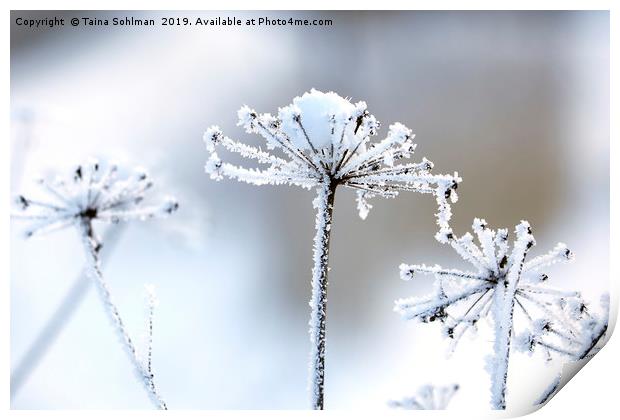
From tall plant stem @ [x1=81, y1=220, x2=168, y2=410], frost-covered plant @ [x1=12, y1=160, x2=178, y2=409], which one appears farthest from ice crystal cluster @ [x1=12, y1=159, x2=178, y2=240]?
tall plant stem @ [x1=81, y1=220, x2=168, y2=410]

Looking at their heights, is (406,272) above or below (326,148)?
below

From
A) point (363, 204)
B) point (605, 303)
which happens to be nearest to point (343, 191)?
point (363, 204)

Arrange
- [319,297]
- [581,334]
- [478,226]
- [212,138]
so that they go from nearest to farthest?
[319,297]
[212,138]
[478,226]
[581,334]

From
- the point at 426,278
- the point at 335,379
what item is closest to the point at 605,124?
the point at 426,278

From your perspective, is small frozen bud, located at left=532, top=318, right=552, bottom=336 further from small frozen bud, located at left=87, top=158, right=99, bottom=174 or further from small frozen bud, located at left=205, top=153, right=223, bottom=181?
small frozen bud, located at left=87, top=158, right=99, bottom=174

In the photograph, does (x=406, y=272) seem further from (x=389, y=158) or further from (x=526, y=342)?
(x=526, y=342)

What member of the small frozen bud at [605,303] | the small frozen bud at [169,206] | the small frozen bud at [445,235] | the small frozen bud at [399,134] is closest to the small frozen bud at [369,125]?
the small frozen bud at [399,134]

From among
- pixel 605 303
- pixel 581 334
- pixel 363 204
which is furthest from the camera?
pixel 605 303
